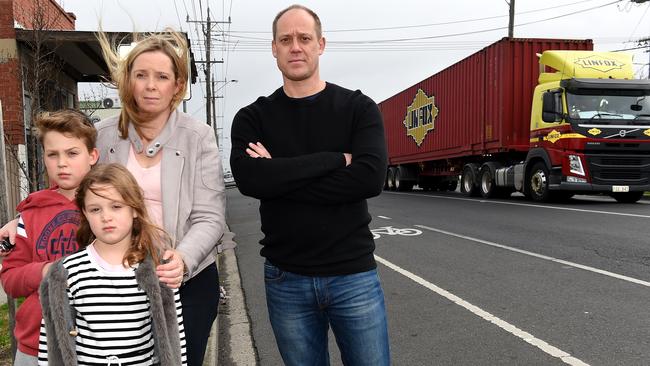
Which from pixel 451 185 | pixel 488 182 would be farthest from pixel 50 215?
pixel 451 185

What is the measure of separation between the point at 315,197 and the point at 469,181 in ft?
59.3

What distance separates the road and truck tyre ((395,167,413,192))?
15.5 meters

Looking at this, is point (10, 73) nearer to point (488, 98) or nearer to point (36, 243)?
point (36, 243)

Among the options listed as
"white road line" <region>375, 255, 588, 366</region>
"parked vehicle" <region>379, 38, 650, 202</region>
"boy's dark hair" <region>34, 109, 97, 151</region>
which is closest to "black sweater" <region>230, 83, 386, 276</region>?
"boy's dark hair" <region>34, 109, 97, 151</region>

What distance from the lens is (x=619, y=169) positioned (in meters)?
13.9

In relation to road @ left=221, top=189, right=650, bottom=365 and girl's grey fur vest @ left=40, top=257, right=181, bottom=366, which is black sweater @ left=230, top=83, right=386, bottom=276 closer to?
girl's grey fur vest @ left=40, top=257, right=181, bottom=366

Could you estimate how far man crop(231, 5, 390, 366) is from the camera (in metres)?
2.18

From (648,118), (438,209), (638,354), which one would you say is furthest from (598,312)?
(648,118)

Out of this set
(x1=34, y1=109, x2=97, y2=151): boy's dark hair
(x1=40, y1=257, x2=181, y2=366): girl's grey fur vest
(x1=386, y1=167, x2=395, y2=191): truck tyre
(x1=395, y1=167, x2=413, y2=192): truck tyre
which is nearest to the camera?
(x1=40, y1=257, x2=181, y2=366): girl's grey fur vest

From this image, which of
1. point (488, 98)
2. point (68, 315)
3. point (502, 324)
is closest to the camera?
point (68, 315)

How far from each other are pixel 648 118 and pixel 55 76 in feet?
43.5

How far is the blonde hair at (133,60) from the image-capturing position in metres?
2.17

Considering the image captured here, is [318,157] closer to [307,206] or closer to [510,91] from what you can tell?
[307,206]

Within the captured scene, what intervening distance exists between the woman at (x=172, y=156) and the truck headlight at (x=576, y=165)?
13.3 m
